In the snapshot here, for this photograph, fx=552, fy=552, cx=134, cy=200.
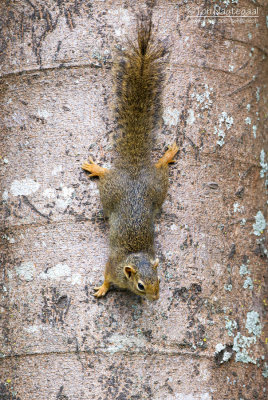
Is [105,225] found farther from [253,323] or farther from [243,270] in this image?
[253,323]

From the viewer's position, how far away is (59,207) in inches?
103

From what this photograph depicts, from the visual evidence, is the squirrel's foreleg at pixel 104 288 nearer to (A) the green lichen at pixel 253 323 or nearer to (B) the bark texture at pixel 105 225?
(B) the bark texture at pixel 105 225

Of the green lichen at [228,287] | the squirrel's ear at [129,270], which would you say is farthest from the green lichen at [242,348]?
the squirrel's ear at [129,270]

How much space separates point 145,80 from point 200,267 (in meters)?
1.04

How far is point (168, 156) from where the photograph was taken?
2.70 m

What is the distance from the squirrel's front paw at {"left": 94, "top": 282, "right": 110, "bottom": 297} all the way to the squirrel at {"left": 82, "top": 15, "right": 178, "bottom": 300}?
99mm

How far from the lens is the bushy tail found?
275 centimetres

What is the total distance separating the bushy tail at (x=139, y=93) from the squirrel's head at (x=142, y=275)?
1.68ft

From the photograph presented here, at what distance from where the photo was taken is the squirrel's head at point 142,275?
259 cm

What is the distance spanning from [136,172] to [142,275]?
541mm

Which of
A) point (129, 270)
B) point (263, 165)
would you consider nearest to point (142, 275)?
point (129, 270)

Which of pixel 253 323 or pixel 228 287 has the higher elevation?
pixel 228 287

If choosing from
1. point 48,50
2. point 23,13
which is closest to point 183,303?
point 48,50

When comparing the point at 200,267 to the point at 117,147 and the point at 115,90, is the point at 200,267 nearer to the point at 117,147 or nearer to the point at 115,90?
the point at 117,147
